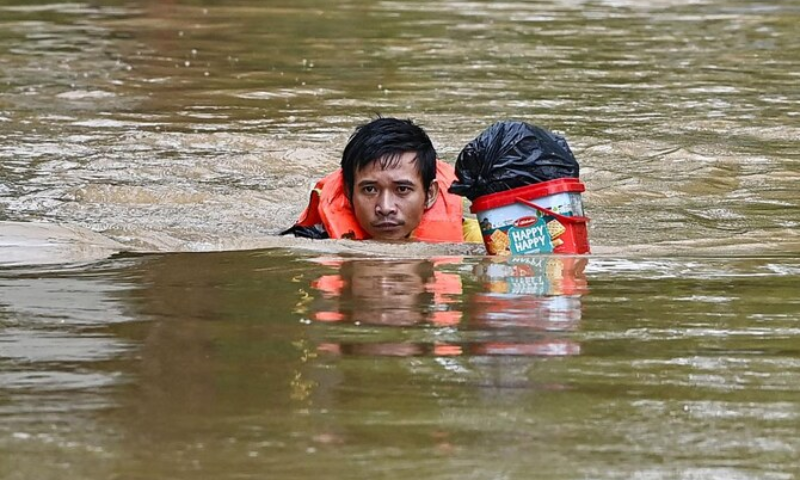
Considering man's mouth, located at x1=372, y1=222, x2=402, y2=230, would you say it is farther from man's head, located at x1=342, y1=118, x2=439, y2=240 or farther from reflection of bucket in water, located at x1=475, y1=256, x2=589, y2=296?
reflection of bucket in water, located at x1=475, y1=256, x2=589, y2=296

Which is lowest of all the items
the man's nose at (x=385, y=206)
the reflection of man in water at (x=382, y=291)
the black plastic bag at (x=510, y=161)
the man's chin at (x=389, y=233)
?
the man's chin at (x=389, y=233)

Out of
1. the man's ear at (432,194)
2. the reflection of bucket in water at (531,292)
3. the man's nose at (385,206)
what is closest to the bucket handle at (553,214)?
the reflection of bucket in water at (531,292)

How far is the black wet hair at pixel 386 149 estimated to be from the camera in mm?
6246

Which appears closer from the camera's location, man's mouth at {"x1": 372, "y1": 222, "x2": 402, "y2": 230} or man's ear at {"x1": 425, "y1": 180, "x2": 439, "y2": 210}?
man's mouth at {"x1": 372, "y1": 222, "x2": 402, "y2": 230}

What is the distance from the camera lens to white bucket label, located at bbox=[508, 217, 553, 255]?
5383mm

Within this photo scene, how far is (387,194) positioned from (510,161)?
0.88 m

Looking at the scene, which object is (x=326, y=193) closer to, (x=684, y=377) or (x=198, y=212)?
(x=198, y=212)

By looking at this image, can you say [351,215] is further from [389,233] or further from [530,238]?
[530,238]

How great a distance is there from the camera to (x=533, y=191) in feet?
17.8

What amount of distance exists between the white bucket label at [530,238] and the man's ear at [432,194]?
41.5 inches

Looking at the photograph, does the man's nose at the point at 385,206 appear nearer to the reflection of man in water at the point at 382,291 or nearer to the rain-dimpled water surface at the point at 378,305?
the rain-dimpled water surface at the point at 378,305

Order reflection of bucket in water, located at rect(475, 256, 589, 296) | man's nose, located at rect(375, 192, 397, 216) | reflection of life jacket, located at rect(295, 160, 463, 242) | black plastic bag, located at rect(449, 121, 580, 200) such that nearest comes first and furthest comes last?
reflection of bucket in water, located at rect(475, 256, 589, 296) → black plastic bag, located at rect(449, 121, 580, 200) → man's nose, located at rect(375, 192, 397, 216) → reflection of life jacket, located at rect(295, 160, 463, 242)

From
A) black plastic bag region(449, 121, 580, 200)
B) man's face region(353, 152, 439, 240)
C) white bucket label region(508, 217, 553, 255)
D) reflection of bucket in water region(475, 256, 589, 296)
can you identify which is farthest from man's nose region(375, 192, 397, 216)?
reflection of bucket in water region(475, 256, 589, 296)

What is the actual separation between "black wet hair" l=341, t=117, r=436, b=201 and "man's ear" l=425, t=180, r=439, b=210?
31 mm
